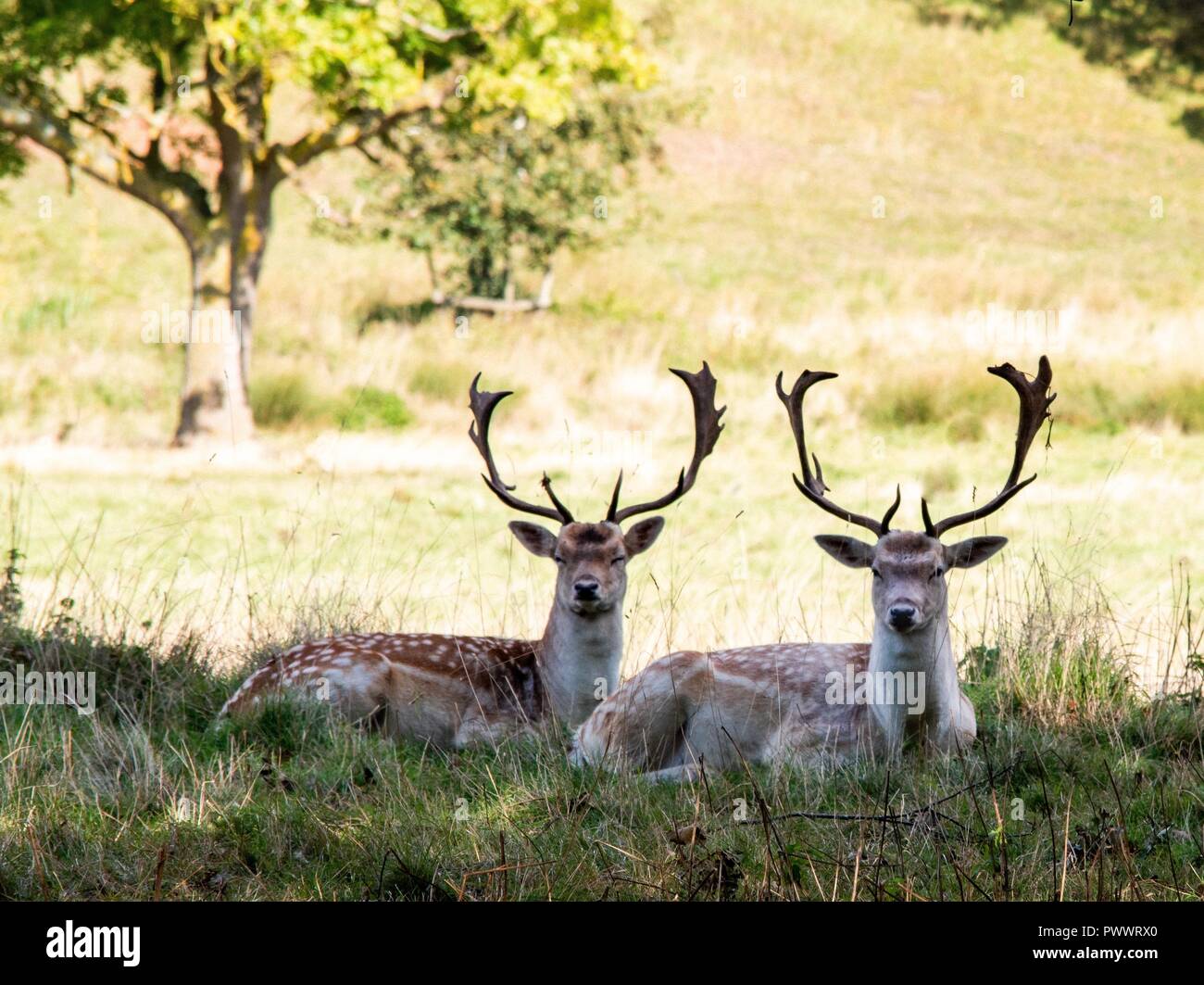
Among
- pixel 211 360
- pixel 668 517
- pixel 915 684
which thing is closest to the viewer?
pixel 915 684

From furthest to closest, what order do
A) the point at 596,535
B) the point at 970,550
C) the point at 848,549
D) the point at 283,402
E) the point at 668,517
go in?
1. the point at 283,402
2. the point at 668,517
3. the point at 596,535
4. the point at 848,549
5. the point at 970,550

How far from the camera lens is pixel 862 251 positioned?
98.7 feet

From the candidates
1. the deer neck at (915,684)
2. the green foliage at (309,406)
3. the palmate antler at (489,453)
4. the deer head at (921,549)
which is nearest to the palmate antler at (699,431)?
the palmate antler at (489,453)

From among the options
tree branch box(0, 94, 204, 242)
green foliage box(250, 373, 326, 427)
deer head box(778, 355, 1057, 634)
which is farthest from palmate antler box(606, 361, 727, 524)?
green foliage box(250, 373, 326, 427)

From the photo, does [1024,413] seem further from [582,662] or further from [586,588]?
[582,662]

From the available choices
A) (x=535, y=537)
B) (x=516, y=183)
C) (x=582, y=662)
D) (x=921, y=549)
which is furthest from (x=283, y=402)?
(x=921, y=549)

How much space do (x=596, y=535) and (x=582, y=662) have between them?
489 mm

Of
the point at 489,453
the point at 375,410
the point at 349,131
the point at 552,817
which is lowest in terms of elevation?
the point at 552,817

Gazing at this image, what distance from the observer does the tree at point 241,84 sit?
12867 mm

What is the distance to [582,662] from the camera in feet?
20.5

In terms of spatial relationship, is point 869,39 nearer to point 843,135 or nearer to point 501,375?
point 843,135

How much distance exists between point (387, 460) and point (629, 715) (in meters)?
8.93

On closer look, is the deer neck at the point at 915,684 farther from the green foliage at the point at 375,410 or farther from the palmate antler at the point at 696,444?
the green foliage at the point at 375,410

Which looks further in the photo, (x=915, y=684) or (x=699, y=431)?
(x=699, y=431)
